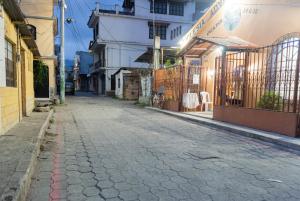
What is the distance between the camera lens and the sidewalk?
303 centimetres

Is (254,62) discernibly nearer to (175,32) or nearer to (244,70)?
(244,70)

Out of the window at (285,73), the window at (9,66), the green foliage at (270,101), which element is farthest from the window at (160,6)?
the green foliage at (270,101)

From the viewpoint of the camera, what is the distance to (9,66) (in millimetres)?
7715

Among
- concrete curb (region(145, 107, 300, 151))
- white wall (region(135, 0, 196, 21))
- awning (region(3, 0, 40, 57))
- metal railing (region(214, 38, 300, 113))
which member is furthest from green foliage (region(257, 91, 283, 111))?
white wall (region(135, 0, 196, 21))

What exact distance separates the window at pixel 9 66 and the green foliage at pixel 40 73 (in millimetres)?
9671

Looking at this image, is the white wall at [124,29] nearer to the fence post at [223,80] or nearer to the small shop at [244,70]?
the small shop at [244,70]

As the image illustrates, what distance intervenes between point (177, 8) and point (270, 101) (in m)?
28.5

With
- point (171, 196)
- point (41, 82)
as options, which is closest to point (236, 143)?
point (171, 196)

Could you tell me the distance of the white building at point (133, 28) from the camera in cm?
3131

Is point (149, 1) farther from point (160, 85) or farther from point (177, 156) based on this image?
Result: point (177, 156)

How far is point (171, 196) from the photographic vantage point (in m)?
3.43

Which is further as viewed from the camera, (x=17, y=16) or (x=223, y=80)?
(x=223, y=80)

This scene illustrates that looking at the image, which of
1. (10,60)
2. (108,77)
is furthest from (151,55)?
(108,77)

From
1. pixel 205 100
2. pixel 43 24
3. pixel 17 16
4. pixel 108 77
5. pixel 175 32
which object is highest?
pixel 175 32
